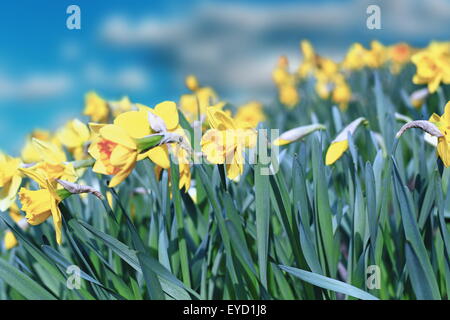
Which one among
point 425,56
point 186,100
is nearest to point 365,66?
point 186,100

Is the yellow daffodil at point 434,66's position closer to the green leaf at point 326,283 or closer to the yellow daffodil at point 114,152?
the green leaf at point 326,283

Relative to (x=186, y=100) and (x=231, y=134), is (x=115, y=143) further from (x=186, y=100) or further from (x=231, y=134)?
(x=186, y=100)

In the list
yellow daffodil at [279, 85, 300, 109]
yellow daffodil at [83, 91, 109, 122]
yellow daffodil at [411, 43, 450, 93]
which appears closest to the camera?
yellow daffodil at [411, 43, 450, 93]

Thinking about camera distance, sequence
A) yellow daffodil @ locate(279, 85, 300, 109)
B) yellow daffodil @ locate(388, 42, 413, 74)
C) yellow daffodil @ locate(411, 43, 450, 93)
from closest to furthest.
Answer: yellow daffodil @ locate(411, 43, 450, 93) < yellow daffodil @ locate(279, 85, 300, 109) < yellow daffodil @ locate(388, 42, 413, 74)

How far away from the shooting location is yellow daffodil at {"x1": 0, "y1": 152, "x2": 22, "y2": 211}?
1.04 m

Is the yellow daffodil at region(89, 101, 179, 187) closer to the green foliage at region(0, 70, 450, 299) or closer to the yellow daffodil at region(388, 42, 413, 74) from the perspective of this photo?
the green foliage at region(0, 70, 450, 299)

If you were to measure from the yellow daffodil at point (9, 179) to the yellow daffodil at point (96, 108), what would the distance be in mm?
1055

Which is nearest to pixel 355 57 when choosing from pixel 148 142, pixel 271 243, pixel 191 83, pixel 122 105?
pixel 191 83

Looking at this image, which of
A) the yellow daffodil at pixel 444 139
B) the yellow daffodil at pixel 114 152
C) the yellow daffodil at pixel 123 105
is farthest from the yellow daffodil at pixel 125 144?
the yellow daffodil at pixel 123 105

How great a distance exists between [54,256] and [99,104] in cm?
137

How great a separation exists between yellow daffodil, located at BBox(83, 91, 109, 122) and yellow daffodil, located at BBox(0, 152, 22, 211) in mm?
1055

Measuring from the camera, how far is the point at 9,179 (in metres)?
1.06

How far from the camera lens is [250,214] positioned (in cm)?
121

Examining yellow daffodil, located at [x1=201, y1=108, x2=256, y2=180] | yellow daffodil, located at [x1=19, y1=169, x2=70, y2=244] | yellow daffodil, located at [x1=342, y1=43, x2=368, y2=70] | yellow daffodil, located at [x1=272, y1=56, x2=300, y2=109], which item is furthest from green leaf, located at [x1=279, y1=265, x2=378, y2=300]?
yellow daffodil, located at [x1=272, y1=56, x2=300, y2=109]
